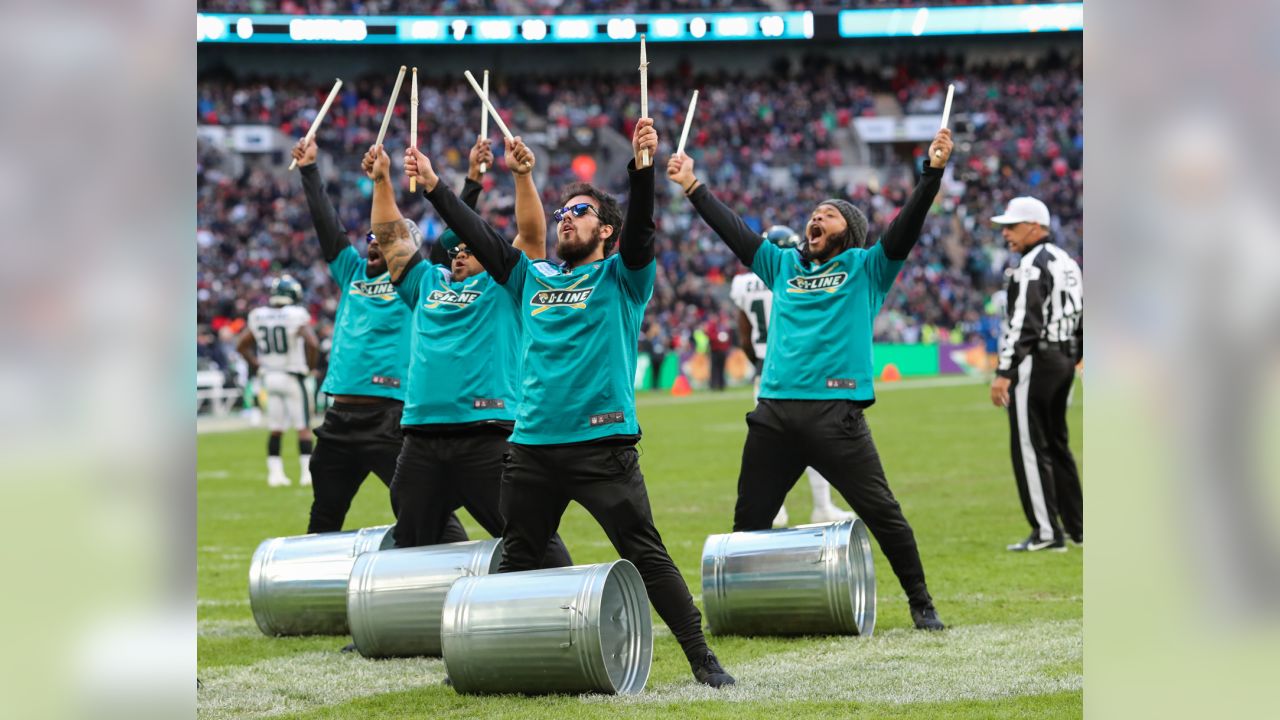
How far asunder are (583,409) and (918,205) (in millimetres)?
1865

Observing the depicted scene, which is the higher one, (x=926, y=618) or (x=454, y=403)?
(x=454, y=403)

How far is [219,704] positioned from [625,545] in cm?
173

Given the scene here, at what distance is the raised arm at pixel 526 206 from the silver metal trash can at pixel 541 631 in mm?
1405

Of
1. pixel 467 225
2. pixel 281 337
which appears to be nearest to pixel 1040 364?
pixel 467 225

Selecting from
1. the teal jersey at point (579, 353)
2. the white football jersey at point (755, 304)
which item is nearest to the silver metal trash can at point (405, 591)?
the teal jersey at point (579, 353)

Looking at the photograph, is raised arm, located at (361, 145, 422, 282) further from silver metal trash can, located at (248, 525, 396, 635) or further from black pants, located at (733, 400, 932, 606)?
black pants, located at (733, 400, 932, 606)

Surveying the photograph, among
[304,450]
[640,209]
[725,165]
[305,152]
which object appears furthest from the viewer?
[725,165]

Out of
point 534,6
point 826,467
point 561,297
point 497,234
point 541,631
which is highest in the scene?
point 534,6

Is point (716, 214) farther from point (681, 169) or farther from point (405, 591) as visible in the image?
point (405, 591)

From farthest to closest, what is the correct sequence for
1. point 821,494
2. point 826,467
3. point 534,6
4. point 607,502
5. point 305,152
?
point 534,6, point 821,494, point 305,152, point 826,467, point 607,502

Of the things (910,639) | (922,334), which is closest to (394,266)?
(910,639)

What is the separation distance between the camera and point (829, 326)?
283 inches

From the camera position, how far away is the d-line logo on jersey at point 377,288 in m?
7.86
